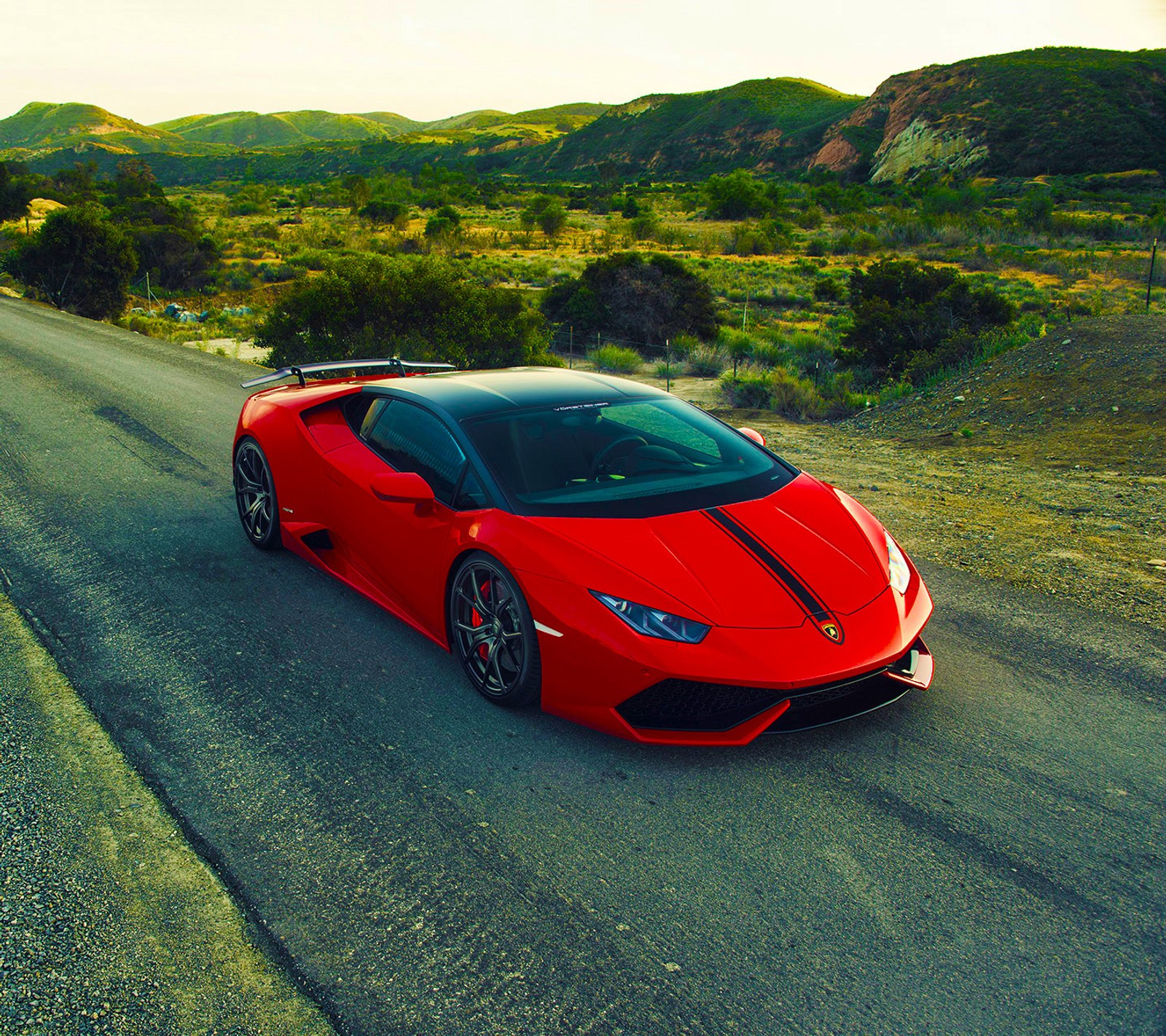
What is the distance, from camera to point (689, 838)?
3.09 m

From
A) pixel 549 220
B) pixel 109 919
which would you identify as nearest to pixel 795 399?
pixel 109 919

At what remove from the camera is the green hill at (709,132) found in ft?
358

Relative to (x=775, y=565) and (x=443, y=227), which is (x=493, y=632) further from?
(x=443, y=227)

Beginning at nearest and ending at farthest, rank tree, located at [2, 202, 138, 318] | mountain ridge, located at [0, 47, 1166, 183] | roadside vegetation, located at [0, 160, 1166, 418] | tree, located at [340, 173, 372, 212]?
roadside vegetation, located at [0, 160, 1166, 418] < tree, located at [2, 202, 138, 318] < tree, located at [340, 173, 372, 212] < mountain ridge, located at [0, 47, 1166, 183]

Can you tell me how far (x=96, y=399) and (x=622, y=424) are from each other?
8.65 metres

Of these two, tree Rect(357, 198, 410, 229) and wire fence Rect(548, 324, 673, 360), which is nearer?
wire fence Rect(548, 324, 673, 360)

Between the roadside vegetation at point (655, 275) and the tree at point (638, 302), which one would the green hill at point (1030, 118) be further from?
the tree at point (638, 302)

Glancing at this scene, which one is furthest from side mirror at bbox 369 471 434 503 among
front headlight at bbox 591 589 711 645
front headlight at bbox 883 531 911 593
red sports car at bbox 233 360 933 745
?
front headlight at bbox 883 531 911 593

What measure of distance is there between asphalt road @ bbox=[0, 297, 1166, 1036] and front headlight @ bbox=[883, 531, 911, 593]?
517mm

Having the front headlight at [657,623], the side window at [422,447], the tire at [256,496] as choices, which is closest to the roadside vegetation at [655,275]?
the tire at [256,496]

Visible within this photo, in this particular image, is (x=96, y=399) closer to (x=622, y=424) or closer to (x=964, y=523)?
(x=622, y=424)

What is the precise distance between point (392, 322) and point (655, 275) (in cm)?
834

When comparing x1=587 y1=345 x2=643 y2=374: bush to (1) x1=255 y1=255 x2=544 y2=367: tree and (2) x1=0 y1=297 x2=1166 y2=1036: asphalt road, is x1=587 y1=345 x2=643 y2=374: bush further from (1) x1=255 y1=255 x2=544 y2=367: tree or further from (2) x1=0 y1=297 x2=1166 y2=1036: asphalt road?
(2) x1=0 y1=297 x2=1166 y2=1036: asphalt road

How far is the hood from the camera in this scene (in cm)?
351
